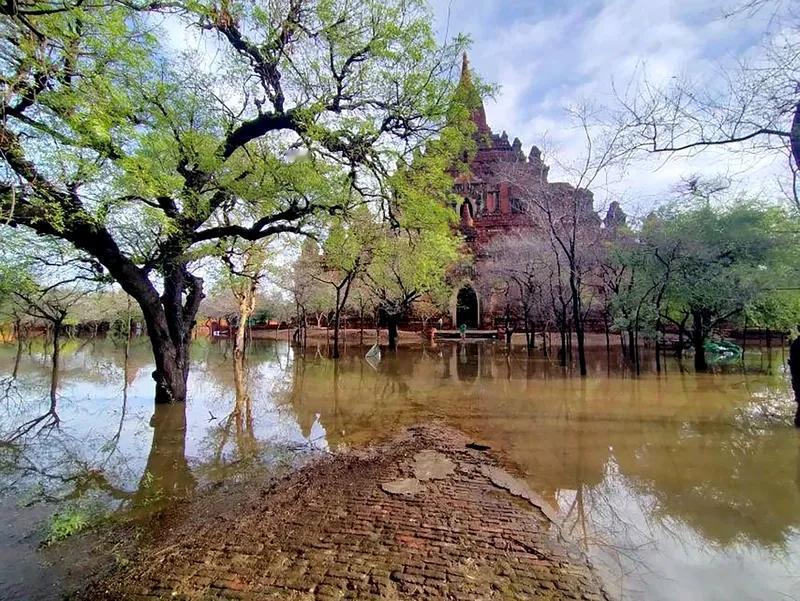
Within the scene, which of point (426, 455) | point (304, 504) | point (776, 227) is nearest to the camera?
point (304, 504)

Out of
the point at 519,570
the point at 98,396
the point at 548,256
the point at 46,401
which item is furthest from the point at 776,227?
the point at 46,401

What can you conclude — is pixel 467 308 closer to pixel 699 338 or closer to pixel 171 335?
pixel 699 338

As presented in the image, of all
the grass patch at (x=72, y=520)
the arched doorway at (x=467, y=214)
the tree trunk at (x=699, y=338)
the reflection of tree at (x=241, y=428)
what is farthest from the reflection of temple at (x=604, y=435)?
the arched doorway at (x=467, y=214)

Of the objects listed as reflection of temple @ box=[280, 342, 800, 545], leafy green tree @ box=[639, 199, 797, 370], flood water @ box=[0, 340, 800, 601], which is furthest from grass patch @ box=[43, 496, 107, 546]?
leafy green tree @ box=[639, 199, 797, 370]

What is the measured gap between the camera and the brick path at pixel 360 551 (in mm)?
3129

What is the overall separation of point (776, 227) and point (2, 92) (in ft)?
62.1

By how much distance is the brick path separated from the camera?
10.3 feet

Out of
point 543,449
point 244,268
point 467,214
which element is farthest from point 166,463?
point 467,214

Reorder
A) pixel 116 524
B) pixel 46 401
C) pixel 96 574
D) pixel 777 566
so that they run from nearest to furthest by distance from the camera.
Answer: pixel 96 574 → pixel 777 566 → pixel 116 524 → pixel 46 401

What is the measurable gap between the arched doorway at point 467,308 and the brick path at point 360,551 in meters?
32.1

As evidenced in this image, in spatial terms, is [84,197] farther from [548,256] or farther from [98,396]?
[548,256]

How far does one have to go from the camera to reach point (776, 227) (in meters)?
14.3

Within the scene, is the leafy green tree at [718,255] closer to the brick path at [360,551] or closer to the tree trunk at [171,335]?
the brick path at [360,551]

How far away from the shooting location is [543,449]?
Result: 7.01 meters
